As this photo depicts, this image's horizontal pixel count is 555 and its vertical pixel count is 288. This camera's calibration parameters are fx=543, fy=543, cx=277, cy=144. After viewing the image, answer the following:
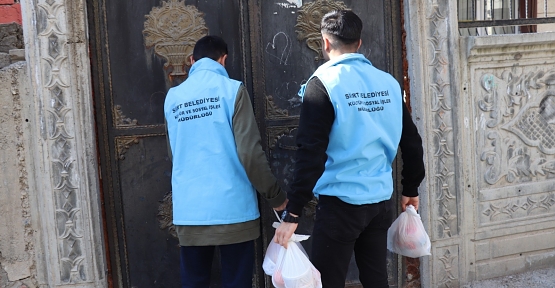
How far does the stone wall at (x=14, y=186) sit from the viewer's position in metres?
3.18

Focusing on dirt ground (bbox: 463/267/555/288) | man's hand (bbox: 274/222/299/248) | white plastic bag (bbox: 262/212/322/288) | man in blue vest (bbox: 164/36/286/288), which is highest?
man in blue vest (bbox: 164/36/286/288)

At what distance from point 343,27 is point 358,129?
1.55ft

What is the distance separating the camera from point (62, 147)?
318cm

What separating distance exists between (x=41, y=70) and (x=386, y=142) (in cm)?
200

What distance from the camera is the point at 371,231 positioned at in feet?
8.75

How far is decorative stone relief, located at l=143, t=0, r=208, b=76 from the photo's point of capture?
3.37 m

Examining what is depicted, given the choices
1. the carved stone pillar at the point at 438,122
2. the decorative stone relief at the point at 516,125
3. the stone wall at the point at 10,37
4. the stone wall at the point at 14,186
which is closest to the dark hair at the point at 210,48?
the stone wall at the point at 14,186

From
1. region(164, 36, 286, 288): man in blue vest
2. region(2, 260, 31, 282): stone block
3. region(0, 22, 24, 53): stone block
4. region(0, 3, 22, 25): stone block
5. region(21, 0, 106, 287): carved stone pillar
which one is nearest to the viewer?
region(164, 36, 286, 288): man in blue vest

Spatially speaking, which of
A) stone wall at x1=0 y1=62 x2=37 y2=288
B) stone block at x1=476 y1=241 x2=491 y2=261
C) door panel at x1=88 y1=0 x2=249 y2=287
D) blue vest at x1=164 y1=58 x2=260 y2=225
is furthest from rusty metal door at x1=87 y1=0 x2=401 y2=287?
stone block at x1=476 y1=241 x2=491 y2=261

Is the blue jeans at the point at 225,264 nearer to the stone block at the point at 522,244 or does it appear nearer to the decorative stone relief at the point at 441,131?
the decorative stone relief at the point at 441,131

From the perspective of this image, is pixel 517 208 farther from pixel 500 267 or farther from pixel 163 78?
pixel 163 78

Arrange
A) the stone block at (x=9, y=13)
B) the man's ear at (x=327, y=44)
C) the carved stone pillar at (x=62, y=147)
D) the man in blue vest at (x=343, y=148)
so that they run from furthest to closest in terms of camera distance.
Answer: the stone block at (x=9, y=13) → the carved stone pillar at (x=62, y=147) → the man's ear at (x=327, y=44) → the man in blue vest at (x=343, y=148)

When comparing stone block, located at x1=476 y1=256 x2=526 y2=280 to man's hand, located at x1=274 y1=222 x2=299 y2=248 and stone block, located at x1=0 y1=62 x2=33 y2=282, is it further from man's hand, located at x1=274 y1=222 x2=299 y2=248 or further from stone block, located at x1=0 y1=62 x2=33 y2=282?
stone block, located at x1=0 y1=62 x2=33 y2=282

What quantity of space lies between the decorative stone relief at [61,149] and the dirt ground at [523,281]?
2.63m
